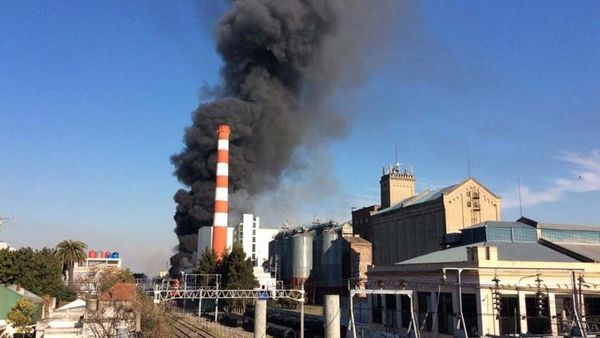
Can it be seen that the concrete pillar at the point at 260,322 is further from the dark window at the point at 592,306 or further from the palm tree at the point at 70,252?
the palm tree at the point at 70,252

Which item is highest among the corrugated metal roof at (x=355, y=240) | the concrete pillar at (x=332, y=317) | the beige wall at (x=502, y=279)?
the corrugated metal roof at (x=355, y=240)

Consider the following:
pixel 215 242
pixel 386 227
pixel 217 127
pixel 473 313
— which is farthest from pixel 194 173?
pixel 473 313

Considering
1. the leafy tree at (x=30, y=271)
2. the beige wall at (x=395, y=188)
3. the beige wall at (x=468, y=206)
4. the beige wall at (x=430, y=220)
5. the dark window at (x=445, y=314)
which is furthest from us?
the beige wall at (x=395, y=188)

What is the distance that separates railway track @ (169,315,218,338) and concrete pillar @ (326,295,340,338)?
1028 inches

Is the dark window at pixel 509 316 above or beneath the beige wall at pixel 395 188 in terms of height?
beneath

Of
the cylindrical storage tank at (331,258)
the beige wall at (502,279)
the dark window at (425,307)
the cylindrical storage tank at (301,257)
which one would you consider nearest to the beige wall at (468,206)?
the cylindrical storage tank at (331,258)

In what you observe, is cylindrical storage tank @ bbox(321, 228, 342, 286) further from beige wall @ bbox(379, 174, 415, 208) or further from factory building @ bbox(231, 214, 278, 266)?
factory building @ bbox(231, 214, 278, 266)

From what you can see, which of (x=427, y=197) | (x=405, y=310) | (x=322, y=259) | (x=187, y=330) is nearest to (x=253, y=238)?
(x=322, y=259)

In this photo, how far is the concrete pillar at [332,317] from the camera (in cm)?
3017

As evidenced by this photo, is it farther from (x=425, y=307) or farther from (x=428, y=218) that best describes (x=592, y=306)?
(x=428, y=218)

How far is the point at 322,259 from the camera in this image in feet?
336

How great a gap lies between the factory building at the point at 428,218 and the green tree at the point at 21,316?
5195 cm

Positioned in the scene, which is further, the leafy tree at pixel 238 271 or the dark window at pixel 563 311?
the leafy tree at pixel 238 271

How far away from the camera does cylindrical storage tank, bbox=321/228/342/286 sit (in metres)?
98.7
